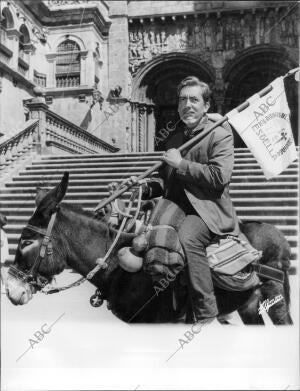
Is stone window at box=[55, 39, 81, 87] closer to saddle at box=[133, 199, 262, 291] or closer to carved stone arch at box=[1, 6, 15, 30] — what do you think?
carved stone arch at box=[1, 6, 15, 30]

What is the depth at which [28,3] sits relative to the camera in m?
14.5

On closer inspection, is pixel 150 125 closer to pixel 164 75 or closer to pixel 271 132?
pixel 164 75

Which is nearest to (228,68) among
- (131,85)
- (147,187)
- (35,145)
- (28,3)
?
(131,85)

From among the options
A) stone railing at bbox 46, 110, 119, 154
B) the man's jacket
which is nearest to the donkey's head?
the man's jacket

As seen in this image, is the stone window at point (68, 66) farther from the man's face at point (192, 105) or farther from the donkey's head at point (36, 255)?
the donkey's head at point (36, 255)

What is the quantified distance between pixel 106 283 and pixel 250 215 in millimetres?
4429

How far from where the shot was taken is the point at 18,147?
32.1 feet

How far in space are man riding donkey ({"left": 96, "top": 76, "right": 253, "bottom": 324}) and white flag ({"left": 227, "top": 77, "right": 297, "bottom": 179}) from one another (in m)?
0.41

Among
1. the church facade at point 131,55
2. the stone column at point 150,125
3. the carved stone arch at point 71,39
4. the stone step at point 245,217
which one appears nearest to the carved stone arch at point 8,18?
the church facade at point 131,55

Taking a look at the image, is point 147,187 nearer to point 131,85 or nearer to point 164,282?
point 164,282

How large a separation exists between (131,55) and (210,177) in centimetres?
1520

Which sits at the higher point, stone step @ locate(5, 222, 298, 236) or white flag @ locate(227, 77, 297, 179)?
white flag @ locate(227, 77, 297, 179)

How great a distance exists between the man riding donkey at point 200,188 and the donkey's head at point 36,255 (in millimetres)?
578

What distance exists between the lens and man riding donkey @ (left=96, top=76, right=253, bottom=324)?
306 centimetres
